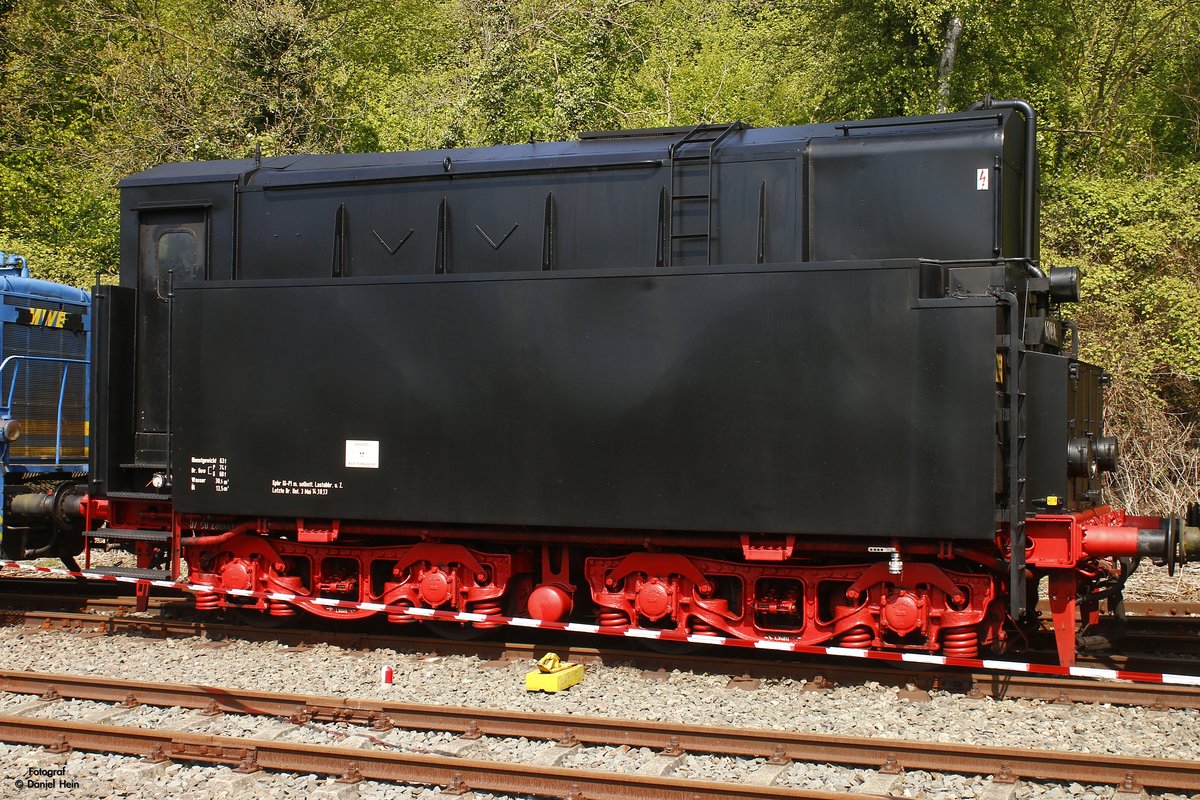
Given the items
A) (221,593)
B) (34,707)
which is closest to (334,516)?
(221,593)

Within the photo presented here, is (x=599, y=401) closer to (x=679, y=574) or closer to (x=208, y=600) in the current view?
(x=679, y=574)

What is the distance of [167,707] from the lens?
6246 millimetres

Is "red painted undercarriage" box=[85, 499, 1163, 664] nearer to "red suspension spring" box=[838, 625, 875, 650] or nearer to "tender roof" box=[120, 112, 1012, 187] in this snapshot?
"red suspension spring" box=[838, 625, 875, 650]

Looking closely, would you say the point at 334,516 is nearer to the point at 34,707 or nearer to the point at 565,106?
the point at 34,707

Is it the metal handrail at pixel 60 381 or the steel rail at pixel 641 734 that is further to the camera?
the metal handrail at pixel 60 381

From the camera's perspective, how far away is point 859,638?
263 inches

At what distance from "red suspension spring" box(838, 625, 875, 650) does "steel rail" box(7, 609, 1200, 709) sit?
0.58 feet

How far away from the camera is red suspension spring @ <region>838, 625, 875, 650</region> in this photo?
21.9 ft

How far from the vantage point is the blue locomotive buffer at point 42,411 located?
883 cm

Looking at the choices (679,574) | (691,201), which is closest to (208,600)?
(679,574)

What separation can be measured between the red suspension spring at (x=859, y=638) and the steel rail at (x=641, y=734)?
4.63ft

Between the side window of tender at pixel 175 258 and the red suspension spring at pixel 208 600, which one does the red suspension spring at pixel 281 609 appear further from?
the side window of tender at pixel 175 258

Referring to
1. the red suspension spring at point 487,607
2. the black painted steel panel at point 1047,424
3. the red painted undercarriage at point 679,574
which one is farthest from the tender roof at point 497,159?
the red suspension spring at point 487,607

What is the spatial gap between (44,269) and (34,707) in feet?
43.2
